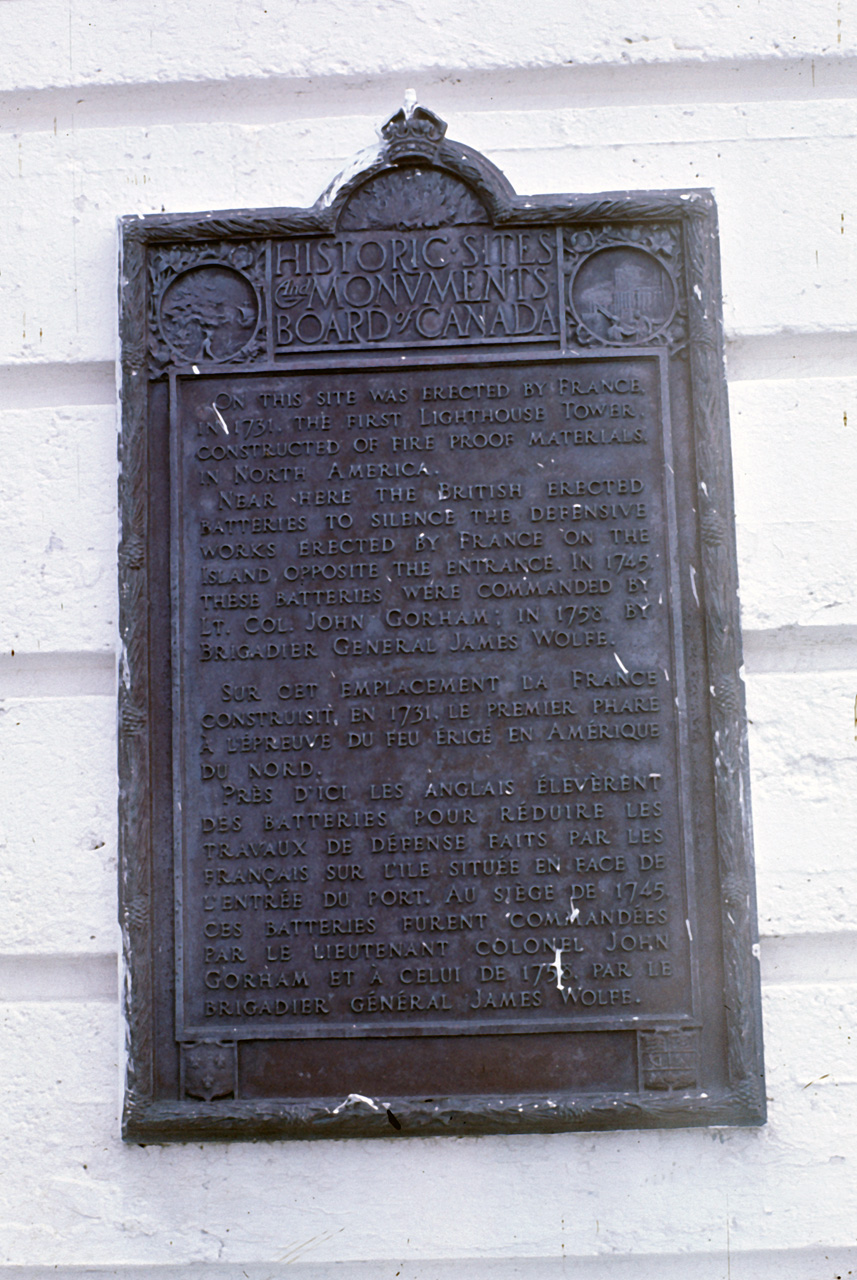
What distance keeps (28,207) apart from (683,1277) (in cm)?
353

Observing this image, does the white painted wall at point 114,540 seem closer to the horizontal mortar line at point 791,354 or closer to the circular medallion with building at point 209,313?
the horizontal mortar line at point 791,354

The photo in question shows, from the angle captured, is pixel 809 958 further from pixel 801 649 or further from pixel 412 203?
pixel 412 203

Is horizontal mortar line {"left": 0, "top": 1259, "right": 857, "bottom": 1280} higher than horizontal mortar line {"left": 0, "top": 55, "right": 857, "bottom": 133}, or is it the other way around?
horizontal mortar line {"left": 0, "top": 55, "right": 857, "bottom": 133}

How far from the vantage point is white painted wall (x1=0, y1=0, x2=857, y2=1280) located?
105 inches

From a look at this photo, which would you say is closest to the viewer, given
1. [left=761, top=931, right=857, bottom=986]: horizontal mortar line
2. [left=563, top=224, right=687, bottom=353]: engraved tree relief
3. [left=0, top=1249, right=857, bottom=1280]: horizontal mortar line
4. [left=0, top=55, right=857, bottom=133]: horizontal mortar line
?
[left=0, top=1249, right=857, bottom=1280]: horizontal mortar line

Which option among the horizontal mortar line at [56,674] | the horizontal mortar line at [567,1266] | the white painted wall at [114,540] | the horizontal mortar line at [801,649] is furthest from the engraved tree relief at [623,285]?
the horizontal mortar line at [567,1266]

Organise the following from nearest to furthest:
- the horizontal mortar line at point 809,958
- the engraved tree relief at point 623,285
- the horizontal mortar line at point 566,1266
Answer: the horizontal mortar line at point 566,1266
the horizontal mortar line at point 809,958
the engraved tree relief at point 623,285

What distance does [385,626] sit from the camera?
2816 millimetres

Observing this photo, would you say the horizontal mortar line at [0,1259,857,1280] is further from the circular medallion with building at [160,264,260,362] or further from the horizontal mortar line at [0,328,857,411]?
the circular medallion with building at [160,264,260,362]

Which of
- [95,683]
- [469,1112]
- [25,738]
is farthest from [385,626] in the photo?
[469,1112]

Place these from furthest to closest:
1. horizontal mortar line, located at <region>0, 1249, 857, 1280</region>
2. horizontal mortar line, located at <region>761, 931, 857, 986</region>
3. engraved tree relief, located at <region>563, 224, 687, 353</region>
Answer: engraved tree relief, located at <region>563, 224, 687, 353</region> < horizontal mortar line, located at <region>761, 931, 857, 986</region> < horizontal mortar line, located at <region>0, 1249, 857, 1280</region>

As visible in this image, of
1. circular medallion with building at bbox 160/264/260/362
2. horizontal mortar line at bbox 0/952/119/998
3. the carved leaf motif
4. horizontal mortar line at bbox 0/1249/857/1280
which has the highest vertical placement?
the carved leaf motif

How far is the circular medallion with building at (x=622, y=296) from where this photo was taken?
2.87 meters

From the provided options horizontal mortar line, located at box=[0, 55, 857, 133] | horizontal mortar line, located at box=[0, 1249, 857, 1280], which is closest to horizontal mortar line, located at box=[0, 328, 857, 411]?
horizontal mortar line, located at box=[0, 55, 857, 133]
